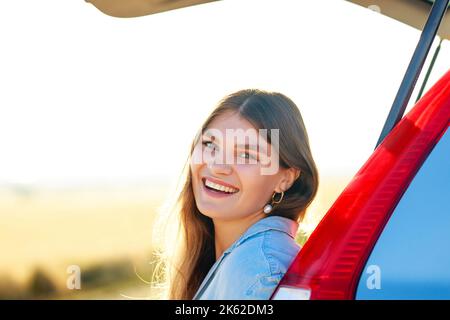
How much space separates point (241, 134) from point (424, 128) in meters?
0.65

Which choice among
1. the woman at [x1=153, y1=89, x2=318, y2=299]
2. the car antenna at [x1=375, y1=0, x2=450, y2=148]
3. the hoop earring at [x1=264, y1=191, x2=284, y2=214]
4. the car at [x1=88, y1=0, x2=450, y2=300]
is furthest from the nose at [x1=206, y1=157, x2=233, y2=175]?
the car at [x1=88, y1=0, x2=450, y2=300]

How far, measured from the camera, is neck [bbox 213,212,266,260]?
1889mm

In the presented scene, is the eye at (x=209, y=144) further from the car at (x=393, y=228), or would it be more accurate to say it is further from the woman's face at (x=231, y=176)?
the car at (x=393, y=228)

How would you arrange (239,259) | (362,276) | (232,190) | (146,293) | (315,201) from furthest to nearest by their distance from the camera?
(146,293)
(315,201)
(232,190)
(239,259)
(362,276)

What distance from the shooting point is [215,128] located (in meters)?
1.94

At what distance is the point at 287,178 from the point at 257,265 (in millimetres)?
434

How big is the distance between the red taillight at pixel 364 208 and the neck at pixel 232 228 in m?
0.57

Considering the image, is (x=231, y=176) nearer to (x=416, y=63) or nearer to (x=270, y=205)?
(x=270, y=205)

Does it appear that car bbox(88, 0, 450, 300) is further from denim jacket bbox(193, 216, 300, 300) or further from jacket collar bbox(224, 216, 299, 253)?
jacket collar bbox(224, 216, 299, 253)

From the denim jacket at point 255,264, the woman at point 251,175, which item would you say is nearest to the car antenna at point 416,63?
the woman at point 251,175

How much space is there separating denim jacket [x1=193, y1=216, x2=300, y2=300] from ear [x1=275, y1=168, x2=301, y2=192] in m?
0.12

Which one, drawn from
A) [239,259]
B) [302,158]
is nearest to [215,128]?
[302,158]

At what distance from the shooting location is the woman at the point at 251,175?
1744mm

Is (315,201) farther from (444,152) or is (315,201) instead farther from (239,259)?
(444,152)
